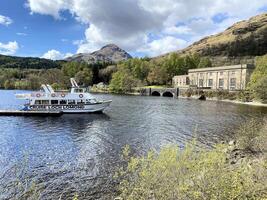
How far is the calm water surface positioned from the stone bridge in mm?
94262

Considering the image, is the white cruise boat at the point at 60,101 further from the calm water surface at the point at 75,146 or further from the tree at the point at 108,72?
the tree at the point at 108,72

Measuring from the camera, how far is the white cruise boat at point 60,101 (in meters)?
57.0

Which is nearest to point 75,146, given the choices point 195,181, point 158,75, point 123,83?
point 195,181

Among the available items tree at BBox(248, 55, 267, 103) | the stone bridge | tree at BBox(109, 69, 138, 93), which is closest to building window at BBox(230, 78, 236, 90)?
tree at BBox(248, 55, 267, 103)

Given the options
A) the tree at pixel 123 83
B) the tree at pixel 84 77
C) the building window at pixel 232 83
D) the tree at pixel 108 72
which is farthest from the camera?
the tree at pixel 108 72

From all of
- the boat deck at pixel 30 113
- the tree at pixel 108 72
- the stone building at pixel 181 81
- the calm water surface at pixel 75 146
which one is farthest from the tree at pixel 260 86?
the tree at pixel 108 72

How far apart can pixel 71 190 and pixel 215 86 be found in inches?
5018

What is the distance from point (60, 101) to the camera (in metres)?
58.1

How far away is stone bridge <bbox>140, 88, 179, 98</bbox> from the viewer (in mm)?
143050

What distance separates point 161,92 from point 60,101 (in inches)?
3688

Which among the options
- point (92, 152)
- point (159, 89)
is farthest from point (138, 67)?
point (92, 152)

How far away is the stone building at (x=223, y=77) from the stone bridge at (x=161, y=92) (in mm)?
13789

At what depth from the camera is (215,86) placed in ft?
448

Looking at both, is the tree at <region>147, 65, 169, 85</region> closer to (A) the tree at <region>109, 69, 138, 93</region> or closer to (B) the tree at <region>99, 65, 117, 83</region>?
(A) the tree at <region>109, 69, 138, 93</region>
